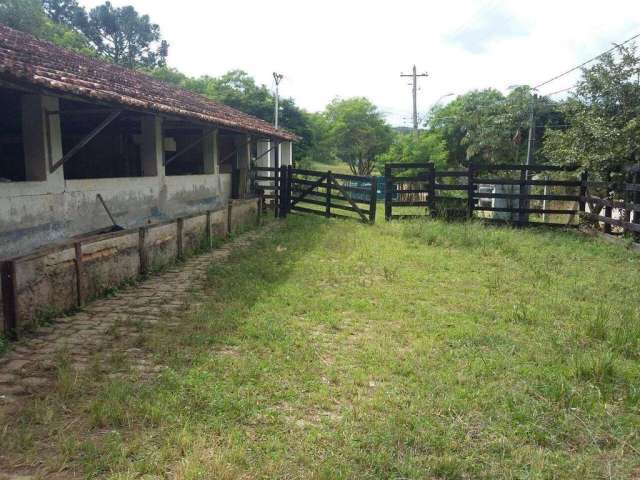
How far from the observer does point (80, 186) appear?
24.2 feet

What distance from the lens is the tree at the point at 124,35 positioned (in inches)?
1799

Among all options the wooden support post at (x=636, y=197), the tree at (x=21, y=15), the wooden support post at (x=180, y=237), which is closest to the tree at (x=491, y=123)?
the wooden support post at (x=636, y=197)

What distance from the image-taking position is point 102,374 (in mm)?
3668

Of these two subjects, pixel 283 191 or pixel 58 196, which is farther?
pixel 283 191

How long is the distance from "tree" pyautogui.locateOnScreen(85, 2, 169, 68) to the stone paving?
45.7 metres

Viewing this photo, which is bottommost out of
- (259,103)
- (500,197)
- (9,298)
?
(9,298)

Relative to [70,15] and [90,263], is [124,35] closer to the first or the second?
[70,15]

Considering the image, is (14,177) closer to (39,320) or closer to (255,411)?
(39,320)

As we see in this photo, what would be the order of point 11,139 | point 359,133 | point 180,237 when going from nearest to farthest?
point 180,237
point 11,139
point 359,133

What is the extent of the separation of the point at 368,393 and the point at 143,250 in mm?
4341

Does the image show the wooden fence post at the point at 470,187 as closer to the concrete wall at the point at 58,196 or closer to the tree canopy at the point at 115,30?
the concrete wall at the point at 58,196

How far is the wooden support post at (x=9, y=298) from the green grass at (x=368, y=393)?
1.14m

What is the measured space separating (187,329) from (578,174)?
1049 cm

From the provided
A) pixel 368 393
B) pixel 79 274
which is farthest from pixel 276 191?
pixel 368 393
